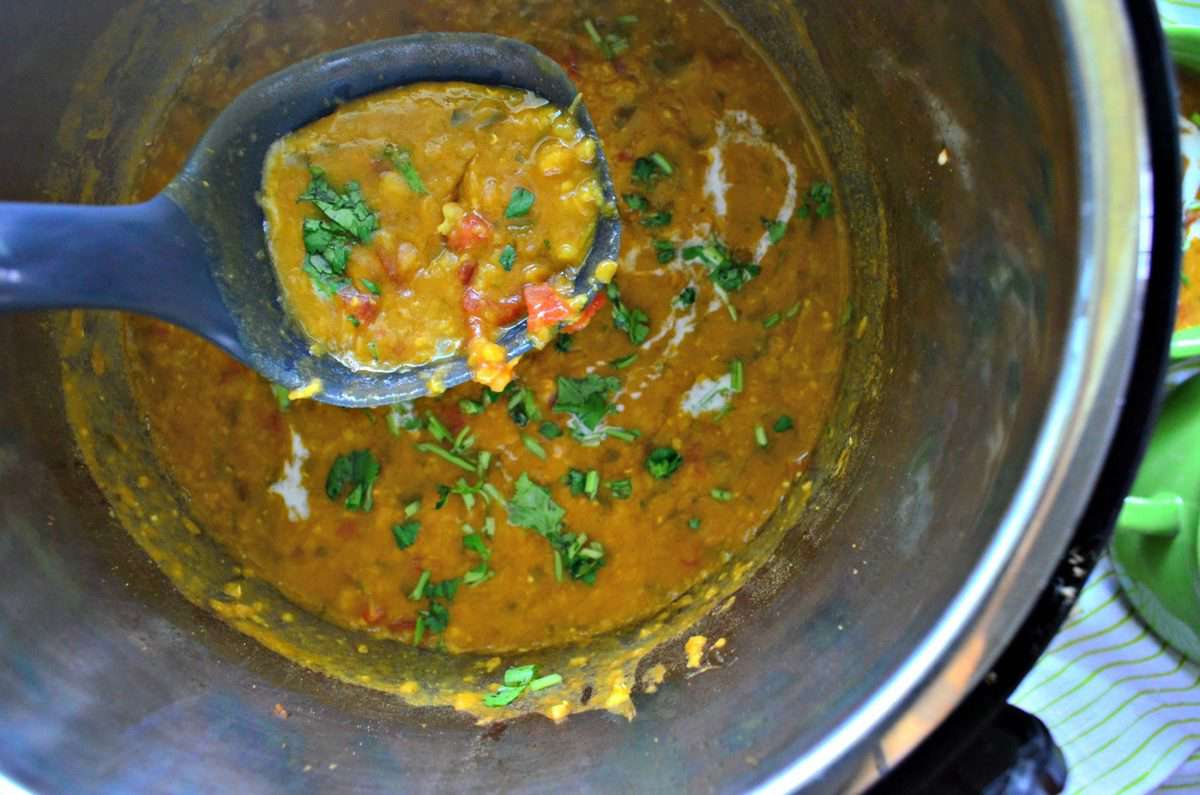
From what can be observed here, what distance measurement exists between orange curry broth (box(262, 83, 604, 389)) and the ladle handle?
0.64 ft

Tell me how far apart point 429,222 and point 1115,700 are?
2003 mm

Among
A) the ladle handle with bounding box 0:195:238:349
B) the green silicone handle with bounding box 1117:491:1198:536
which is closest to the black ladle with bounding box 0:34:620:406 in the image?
the ladle handle with bounding box 0:195:238:349

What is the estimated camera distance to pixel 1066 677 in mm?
2160

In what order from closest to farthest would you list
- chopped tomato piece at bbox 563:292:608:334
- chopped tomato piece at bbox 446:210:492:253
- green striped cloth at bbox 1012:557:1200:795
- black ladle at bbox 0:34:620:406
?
black ladle at bbox 0:34:620:406 → chopped tomato piece at bbox 446:210:492:253 → chopped tomato piece at bbox 563:292:608:334 → green striped cloth at bbox 1012:557:1200:795

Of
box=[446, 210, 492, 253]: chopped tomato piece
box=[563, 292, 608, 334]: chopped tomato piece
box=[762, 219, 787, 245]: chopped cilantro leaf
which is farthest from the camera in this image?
box=[762, 219, 787, 245]: chopped cilantro leaf

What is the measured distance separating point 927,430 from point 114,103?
1730 millimetres

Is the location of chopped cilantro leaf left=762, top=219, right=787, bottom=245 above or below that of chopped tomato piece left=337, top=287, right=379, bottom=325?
below

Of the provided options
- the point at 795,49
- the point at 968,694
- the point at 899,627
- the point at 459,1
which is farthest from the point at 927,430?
the point at 459,1

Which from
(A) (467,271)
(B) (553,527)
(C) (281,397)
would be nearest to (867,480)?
(B) (553,527)

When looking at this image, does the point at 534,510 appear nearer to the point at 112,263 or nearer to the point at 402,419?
the point at 402,419

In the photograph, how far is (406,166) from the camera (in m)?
1.68

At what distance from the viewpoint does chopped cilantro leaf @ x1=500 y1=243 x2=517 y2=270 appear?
1.67 meters

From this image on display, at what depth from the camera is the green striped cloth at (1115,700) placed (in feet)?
7.06

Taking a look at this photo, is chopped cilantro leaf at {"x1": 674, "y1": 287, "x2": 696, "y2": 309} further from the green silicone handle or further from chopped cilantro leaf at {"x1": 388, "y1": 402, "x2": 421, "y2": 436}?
the green silicone handle
